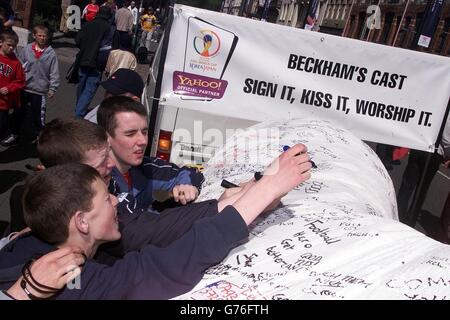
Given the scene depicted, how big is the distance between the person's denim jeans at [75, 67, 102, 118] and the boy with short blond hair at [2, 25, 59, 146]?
67 cm

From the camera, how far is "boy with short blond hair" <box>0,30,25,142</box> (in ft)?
20.2

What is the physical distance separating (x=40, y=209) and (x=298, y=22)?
55460mm

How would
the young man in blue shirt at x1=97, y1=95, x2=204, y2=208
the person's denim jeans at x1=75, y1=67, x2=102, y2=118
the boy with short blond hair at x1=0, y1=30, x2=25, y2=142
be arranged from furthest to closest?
the person's denim jeans at x1=75, y1=67, x2=102, y2=118 → the boy with short blond hair at x1=0, y1=30, x2=25, y2=142 → the young man in blue shirt at x1=97, y1=95, x2=204, y2=208

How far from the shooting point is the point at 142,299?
1.63m

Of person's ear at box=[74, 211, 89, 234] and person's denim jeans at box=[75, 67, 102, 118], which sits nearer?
person's ear at box=[74, 211, 89, 234]

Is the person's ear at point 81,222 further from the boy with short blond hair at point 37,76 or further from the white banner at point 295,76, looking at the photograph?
the boy with short blond hair at point 37,76

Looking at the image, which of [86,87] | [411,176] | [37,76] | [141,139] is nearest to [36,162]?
[37,76]

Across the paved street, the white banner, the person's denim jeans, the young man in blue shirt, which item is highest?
the white banner

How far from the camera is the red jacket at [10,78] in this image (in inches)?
243

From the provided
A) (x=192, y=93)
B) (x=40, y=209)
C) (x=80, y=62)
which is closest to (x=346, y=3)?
(x=80, y=62)

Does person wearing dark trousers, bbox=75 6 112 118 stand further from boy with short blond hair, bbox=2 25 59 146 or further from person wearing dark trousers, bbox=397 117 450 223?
person wearing dark trousers, bbox=397 117 450 223

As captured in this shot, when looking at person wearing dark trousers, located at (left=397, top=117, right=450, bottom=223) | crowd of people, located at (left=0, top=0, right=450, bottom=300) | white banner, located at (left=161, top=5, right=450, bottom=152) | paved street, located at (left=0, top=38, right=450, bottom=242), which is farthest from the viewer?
paved street, located at (left=0, top=38, right=450, bottom=242)

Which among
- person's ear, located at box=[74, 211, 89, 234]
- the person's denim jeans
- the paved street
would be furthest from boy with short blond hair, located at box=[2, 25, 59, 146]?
person's ear, located at box=[74, 211, 89, 234]

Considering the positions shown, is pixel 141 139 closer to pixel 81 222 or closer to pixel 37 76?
pixel 81 222
